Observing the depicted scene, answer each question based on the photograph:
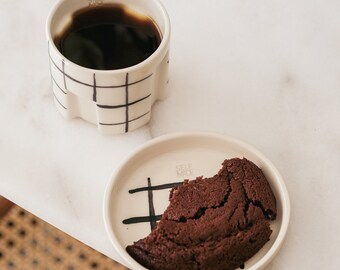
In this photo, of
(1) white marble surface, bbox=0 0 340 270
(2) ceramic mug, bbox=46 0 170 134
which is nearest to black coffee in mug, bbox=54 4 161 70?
(2) ceramic mug, bbox=46 0 170 134

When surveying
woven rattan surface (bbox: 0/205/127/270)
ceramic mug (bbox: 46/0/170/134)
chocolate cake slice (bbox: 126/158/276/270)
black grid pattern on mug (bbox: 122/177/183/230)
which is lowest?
woven rattan surface (bbox: 0/205/127/270)

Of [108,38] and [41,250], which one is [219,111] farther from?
[41,250]

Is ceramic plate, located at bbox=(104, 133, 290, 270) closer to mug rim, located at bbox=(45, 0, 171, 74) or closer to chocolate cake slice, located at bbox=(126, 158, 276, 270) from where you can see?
chocolate cake slice, located at bbox=(126, 158, 276, 270)

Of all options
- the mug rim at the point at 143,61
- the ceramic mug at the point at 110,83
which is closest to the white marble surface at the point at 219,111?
the ceramic mug at the point at 110,83

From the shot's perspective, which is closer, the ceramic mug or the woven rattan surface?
the ceramic mug

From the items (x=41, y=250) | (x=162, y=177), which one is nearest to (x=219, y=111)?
(x=162, y=177)

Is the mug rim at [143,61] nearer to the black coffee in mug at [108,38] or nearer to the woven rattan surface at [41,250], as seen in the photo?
the black coffee in mug at [108,38]

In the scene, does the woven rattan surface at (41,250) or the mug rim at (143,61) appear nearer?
the mug rim at (143,61)

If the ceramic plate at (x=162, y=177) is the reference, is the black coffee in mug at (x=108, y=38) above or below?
above
